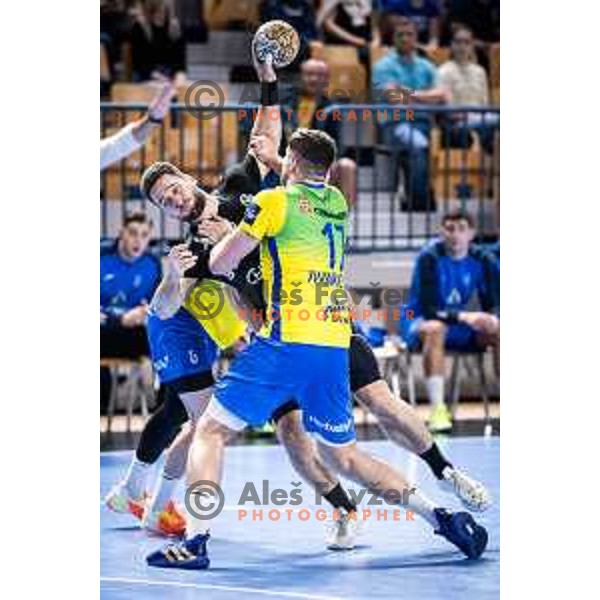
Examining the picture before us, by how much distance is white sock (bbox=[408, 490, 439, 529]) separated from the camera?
388 inches

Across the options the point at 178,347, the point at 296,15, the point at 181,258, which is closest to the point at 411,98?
the point at 296,15

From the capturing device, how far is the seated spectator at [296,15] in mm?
14500

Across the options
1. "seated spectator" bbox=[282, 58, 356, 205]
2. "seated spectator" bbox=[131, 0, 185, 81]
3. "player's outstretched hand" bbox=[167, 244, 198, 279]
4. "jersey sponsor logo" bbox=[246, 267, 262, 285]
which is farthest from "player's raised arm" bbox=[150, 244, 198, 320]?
"seated spectator" bbox=[131, 0, 185, 81]

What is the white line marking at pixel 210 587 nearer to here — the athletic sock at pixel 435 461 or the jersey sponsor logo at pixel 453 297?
the athletic sock at pixel 435 461

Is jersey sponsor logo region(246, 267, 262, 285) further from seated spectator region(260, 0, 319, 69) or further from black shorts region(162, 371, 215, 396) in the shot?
seated spectator region(260, 0, 319, 69)

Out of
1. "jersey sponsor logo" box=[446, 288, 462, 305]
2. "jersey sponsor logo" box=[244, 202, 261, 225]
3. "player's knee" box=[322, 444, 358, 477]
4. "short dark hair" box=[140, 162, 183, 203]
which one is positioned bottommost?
"player's knee" box=[322, 444, 358, 477]

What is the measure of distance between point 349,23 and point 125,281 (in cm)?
398

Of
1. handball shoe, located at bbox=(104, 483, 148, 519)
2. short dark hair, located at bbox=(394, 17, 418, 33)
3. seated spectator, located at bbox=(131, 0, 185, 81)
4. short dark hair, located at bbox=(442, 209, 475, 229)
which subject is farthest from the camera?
short dark hair, located at bbox=(394, 17, 418, 33)

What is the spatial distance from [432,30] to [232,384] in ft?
28.1

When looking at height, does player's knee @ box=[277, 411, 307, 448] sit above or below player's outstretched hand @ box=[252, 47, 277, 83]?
below

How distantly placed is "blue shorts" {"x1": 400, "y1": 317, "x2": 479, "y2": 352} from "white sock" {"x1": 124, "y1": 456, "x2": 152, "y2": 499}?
3836mm
